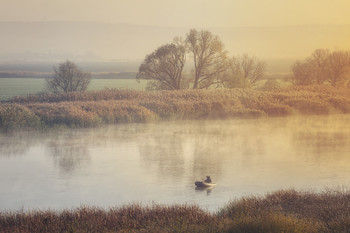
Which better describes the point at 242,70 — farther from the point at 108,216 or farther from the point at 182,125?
the point at 108,216

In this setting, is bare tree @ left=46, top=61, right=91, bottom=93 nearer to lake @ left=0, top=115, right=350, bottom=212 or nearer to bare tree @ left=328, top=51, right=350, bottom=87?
lake @ left=0, top=115, right=350, bottom=212

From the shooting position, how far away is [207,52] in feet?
158

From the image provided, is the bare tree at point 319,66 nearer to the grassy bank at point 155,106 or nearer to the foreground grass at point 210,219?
the grassy bank at point 155,106

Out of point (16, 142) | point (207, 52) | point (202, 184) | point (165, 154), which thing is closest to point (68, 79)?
point (207, 52)

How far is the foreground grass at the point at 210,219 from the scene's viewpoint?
9750 mm

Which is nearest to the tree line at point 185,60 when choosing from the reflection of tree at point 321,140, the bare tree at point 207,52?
the bare tree at point 207,52

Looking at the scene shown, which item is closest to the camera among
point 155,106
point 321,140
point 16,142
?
point 16,142

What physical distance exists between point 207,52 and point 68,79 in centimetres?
1286

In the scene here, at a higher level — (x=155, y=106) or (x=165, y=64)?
(x=165, y=64)

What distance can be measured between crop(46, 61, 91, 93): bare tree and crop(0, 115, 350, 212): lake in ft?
58.8

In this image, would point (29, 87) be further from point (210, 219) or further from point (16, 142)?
point (210, 219)

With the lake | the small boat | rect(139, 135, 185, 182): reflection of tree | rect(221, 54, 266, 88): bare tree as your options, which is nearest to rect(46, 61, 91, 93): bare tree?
rect(221, 54, 266, 88): bare tree

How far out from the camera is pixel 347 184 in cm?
1666

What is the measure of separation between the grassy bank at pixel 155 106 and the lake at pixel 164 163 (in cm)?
216
